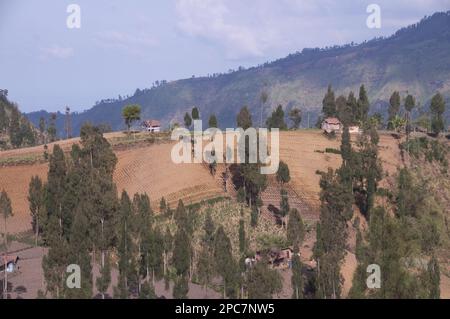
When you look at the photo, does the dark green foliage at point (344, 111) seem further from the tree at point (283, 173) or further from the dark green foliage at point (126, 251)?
the dark green foliage at point (126, 251)

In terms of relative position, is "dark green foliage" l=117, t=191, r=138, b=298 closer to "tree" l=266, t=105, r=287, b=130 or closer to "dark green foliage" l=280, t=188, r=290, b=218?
"dark green foliage" l=280, t=188, r=290, b=218

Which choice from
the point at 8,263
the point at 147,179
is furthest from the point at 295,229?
the point at 147,179

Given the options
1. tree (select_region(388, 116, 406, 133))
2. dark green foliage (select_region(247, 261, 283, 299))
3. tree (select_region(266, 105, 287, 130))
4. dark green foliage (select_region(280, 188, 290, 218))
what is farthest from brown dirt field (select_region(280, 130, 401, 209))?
dark green foliage (select_region(247, 261, 283, 299))

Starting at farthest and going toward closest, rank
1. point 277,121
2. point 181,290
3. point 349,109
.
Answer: point 349,109 < point 277,121 < point 181,290

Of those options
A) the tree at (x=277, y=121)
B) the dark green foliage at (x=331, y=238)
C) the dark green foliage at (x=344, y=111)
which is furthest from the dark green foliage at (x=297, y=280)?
the tree at (x=277, y=121)

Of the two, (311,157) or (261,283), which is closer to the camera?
(261,283)

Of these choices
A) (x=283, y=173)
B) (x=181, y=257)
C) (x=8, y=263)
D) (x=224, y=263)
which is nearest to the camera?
(x=224, y=263)

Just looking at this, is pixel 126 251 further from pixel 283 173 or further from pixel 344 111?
pixel 344 111

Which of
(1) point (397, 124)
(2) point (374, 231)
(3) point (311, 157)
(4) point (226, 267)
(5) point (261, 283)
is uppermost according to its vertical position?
(1) point (397, 124)

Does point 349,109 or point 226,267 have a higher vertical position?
point 349,109

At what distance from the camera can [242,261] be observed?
44094 millimetres

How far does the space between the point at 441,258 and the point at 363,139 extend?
21.8m

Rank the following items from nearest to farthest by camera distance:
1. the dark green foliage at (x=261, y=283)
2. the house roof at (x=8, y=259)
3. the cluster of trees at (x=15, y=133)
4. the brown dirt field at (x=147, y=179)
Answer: the dark green foliage at (x=261, y=283) → the house roof at (x=8, y=259) → the brown dirt field at (x=147, y=179) → the cluster of trees at (x=15, y=133)
